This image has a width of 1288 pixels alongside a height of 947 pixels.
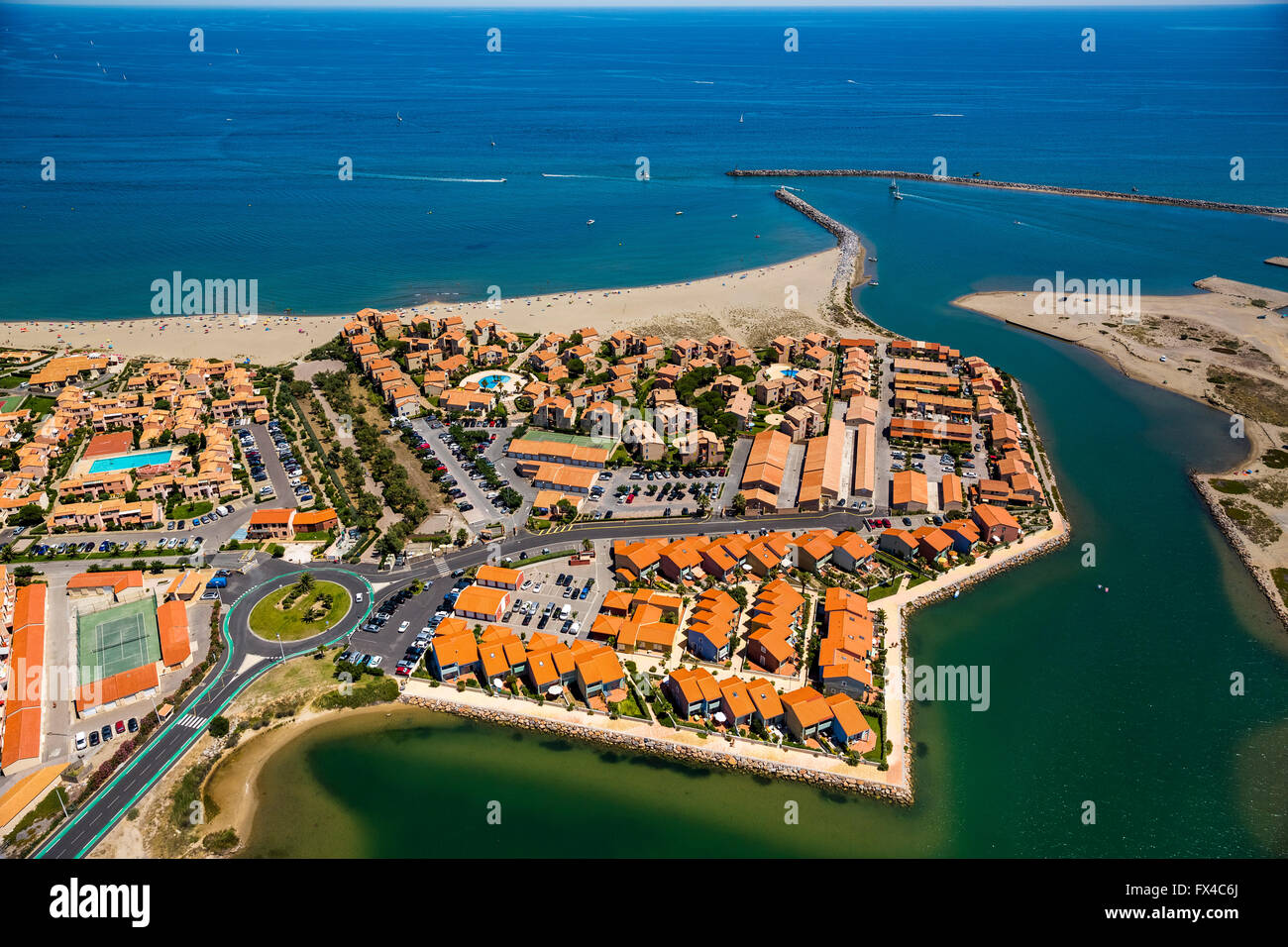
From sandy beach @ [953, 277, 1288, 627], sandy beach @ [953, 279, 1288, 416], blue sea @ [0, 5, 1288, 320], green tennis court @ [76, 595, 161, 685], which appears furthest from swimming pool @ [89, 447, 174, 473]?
sandy beach @ [953, 279, 1288, 416]

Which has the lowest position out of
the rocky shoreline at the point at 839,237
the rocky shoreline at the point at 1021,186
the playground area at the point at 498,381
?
the playground area at the point at 498,381

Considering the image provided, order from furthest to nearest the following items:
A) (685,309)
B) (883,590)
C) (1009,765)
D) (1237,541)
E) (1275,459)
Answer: (685,309), (1275,459), (1237,541), (883,590), (1009,765)

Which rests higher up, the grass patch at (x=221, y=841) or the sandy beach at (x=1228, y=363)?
the sandy beach at (x=1228, y=363)

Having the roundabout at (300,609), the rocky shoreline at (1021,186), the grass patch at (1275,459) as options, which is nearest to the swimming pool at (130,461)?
the roundabout at (300,609)

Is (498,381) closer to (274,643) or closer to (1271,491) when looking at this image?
(274,643)

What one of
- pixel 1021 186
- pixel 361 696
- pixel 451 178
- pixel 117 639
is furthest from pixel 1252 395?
Answer: pixel 451 178

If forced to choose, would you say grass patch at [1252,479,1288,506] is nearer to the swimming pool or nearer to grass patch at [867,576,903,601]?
grass patch at [867,576,903,601]

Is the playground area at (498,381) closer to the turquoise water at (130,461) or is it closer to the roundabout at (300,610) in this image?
the turquoise water at (130,461)
